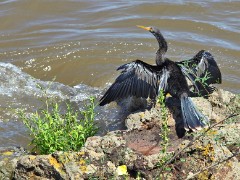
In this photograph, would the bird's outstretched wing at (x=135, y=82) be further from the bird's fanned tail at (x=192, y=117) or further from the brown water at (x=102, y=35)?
the brown water at (x=102, y=35)

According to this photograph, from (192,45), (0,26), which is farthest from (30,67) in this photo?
(192,45)

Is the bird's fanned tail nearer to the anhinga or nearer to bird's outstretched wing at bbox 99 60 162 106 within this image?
the anhinga

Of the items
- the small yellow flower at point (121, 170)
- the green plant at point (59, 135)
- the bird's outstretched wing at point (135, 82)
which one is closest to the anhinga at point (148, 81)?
the bird's outstretched wing at point (135, 82)

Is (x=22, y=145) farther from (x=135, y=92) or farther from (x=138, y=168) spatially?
(x=138, y=168)

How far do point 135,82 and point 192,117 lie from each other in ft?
3.36

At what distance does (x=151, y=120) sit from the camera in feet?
16.5

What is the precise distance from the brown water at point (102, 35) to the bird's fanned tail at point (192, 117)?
2722 millimetres

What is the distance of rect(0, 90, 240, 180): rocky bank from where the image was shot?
4070 millimetres

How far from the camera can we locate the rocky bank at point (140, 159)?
4070 millimetres

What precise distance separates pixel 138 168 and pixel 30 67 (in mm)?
5086

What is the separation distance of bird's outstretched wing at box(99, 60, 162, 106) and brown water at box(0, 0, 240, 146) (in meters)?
1.77

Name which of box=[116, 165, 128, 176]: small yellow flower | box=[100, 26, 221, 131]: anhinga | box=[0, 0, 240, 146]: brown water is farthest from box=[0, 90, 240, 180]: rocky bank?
box=[0, 0, 240, 146]: brown water

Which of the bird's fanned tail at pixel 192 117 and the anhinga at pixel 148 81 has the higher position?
the anhinga at pixel 148 81

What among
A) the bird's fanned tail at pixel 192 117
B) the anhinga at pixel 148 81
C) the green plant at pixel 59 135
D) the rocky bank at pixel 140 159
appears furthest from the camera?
Result: the anhinga at pixel 148 81
